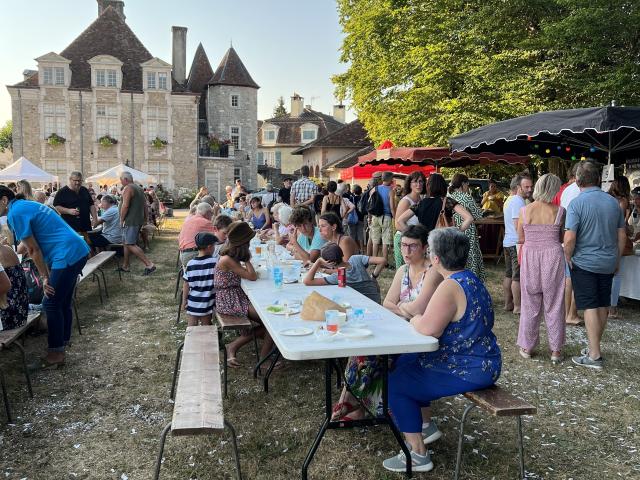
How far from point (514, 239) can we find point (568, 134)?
230 centimetres

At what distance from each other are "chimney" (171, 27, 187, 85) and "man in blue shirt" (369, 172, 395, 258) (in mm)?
34901

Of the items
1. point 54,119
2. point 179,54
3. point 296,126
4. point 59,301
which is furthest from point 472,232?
point 296,126

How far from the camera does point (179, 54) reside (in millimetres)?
41438

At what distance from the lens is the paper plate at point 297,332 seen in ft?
10.2

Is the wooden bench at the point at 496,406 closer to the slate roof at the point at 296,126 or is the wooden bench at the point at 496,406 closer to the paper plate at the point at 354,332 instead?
the paper plate at the point at 354,332

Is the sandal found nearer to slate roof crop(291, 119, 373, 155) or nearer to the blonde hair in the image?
the blonde hair

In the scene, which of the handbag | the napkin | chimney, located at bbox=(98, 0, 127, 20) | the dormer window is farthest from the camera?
chimney, located at bbox=(98, 0, 127, 20)

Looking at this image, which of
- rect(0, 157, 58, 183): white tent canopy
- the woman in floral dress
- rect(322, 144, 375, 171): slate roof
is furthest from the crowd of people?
rect(322, 144, 375, 171): slate roof

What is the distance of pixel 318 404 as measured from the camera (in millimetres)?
4199

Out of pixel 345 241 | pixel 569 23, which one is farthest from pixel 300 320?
pixel 569 23

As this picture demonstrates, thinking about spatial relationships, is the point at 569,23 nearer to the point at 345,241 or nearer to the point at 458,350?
the point at 345,241

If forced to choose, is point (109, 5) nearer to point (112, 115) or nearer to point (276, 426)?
point (112, 115)

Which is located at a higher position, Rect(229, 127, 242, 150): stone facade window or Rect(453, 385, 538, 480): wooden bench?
Rect(229, 127, 242, 150): stone facade window

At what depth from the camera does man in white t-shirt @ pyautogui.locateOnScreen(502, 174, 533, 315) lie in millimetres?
6777
